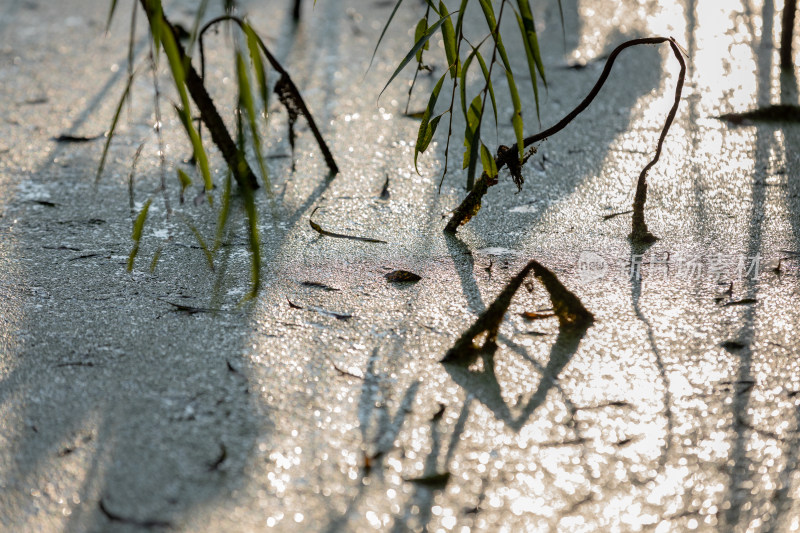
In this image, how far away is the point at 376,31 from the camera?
6.98 feet

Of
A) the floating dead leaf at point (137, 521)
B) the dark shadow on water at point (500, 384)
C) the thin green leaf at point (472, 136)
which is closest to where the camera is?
the floating dead leaf at point (137, 521)

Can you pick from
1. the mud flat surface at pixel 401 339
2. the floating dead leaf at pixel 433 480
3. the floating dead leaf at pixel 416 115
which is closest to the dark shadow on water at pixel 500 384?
the mud flat surface at pixel 401 339

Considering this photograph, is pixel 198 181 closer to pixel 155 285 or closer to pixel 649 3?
pixel 155 285

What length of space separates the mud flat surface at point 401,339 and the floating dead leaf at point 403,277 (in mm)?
15

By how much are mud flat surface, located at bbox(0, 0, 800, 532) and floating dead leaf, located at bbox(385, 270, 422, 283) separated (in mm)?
15

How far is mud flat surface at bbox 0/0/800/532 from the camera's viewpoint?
74 cm

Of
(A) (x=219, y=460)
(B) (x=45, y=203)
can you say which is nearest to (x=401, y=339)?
(A) (x=219, y=460)

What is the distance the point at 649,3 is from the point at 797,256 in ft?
4.17

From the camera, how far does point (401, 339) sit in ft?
3.13

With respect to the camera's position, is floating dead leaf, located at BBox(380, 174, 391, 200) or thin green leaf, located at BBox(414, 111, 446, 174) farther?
floating dead leaf, located at BBox(380, 174, 391, 200)

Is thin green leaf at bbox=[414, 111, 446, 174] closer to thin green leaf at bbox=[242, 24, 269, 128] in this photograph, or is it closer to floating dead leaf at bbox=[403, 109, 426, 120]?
thin green leaf at bbox=[242, 24, 269, 128]

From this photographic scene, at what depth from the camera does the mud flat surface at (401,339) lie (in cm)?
74

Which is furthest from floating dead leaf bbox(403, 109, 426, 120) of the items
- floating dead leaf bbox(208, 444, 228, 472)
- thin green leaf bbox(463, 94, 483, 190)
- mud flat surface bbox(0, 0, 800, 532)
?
floating dead leaf bbox(208, 444, 228, 472)

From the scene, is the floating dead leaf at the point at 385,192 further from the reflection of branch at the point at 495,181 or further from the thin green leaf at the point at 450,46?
the thin green leaf at the point at 450,46
